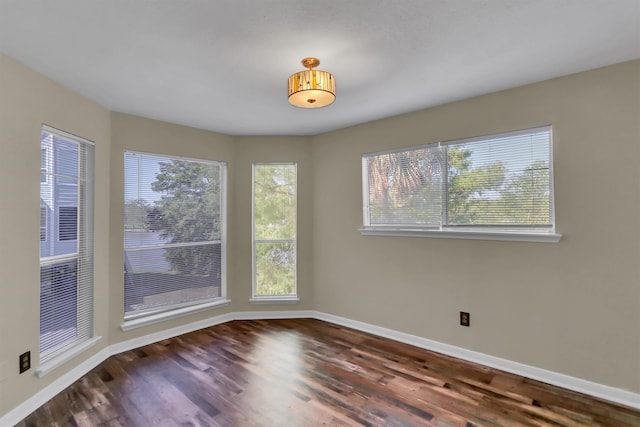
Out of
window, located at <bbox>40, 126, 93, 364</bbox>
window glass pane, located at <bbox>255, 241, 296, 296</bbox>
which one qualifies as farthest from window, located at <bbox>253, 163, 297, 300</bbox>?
window, located at <bbox>40, 126, 93, 364</bbox>

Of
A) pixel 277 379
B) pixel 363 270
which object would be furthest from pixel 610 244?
pixel 277 379

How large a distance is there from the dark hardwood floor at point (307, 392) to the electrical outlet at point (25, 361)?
12.6 inches

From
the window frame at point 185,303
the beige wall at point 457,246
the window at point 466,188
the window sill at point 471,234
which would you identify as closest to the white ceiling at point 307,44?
the beige wall at point 457,246

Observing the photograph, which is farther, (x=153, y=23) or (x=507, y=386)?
(x=507, y=386)

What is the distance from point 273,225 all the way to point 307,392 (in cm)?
227

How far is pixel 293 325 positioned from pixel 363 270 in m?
1.12

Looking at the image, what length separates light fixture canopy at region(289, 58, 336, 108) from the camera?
195cm

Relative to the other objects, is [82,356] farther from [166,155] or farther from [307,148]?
[307,148]

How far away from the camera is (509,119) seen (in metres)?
2.71

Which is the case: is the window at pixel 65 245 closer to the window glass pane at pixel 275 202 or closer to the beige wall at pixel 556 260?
the window glass pane at pixel 275 202

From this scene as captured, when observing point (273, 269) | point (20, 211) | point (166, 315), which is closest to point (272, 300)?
point (273, 269)

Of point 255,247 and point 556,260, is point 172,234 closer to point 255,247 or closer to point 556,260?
point 255,247

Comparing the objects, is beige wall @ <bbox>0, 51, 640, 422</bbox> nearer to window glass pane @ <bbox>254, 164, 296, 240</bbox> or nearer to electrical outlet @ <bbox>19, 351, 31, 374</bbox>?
electrical outlet @ <bbox>19, 351, 31, 374</bbox>

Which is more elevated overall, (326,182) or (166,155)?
(166,155)
